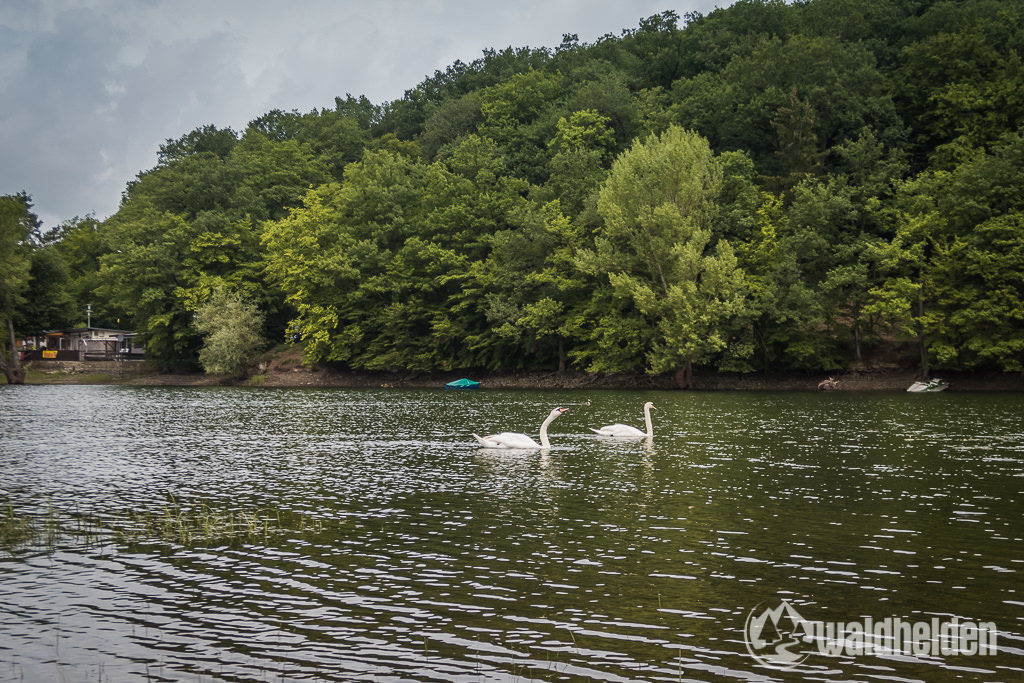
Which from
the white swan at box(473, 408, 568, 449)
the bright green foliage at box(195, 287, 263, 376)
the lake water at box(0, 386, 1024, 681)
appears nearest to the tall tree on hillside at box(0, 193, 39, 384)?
the bright green foliage at box(195, 287, 263, 376)

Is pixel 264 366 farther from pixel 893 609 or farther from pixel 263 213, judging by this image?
pixel 893 609

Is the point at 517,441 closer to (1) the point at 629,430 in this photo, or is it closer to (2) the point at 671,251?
(1) the point at 629,430

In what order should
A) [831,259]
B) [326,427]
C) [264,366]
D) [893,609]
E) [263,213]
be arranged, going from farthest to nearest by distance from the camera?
[263,213] → [264,366] → [831,259] → [326,427] → [893,609]

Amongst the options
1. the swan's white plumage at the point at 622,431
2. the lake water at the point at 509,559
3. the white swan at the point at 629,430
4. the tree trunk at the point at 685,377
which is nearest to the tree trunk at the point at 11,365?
the lake water at the point at 509,559

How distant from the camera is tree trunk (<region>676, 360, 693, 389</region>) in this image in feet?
258

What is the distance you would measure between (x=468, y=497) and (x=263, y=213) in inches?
4076

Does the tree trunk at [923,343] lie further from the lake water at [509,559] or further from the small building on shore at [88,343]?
the small building on shore at [88,343]

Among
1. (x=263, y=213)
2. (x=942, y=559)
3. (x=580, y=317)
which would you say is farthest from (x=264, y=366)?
(x=942, y=559)

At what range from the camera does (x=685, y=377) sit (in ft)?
262

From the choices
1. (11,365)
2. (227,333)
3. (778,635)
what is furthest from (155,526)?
(11,365)

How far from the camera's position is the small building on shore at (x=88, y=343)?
406 ft

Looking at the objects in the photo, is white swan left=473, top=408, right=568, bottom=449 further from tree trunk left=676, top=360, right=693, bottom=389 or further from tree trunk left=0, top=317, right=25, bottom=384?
tree trunk left=0, top=317, right=25, bottom=384

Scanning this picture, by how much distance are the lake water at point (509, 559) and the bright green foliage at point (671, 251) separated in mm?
38123

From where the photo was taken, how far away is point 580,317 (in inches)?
3361
